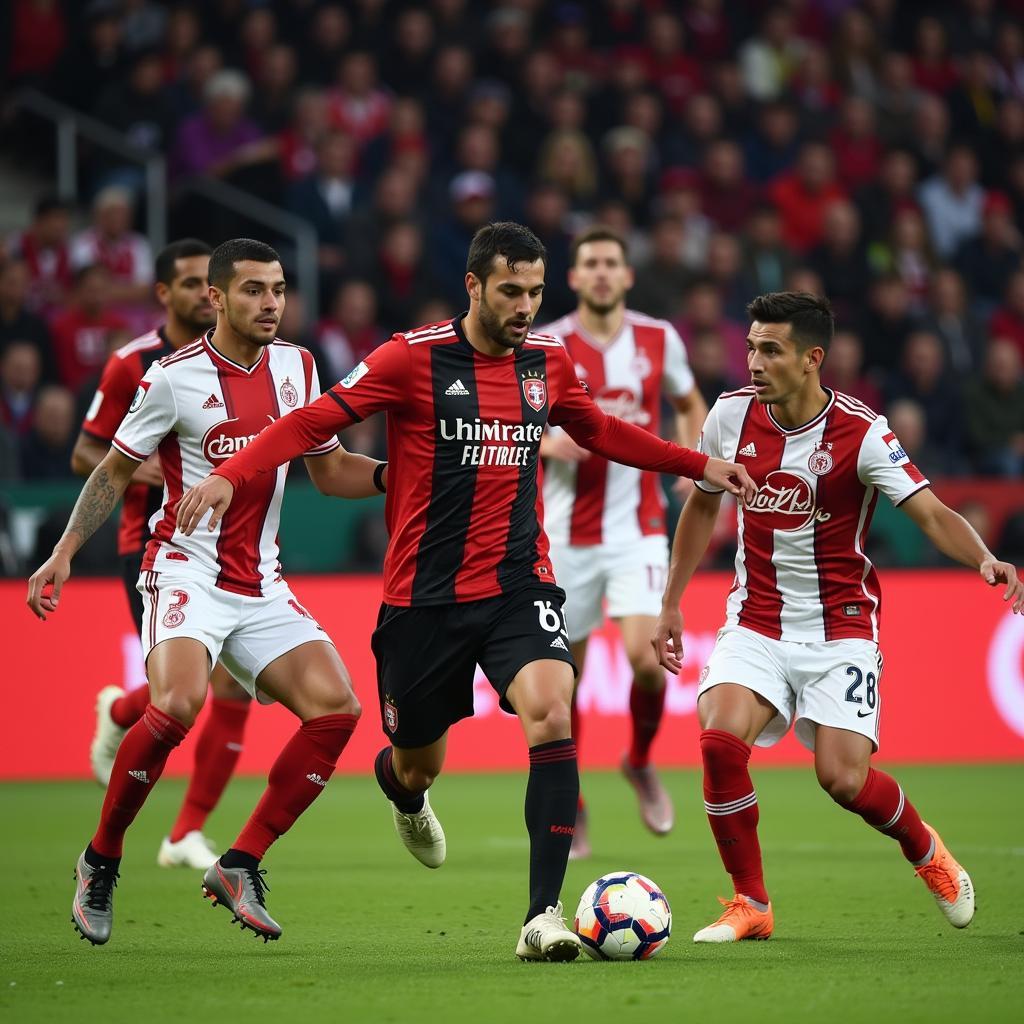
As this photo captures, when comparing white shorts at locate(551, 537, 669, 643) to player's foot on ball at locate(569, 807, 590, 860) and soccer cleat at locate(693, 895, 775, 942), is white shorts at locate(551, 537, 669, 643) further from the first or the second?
soccer cleat at locate(693, 895, 775, 942)

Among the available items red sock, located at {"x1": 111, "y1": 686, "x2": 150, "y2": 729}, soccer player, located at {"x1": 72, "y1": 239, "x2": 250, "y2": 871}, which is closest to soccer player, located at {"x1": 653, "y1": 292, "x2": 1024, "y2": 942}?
soccer player, located at {"x1": 72, "y1": 239, "x2": 250, "y2": 871}

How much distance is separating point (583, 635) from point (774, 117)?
33.6 ft

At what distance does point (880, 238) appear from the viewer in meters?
17.7

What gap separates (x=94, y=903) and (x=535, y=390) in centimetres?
230

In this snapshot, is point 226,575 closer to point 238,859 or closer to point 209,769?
point 238,859

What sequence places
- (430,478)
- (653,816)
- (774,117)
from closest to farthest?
(430,478) < (653,816) < (774,117)

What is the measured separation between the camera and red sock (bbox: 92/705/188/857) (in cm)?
626

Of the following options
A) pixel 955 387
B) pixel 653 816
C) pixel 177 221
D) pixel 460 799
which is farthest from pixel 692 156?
pixel 653 816

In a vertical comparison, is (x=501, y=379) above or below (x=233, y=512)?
above

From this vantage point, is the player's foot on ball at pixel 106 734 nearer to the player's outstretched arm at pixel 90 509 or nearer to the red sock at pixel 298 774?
the player's outstretched arm at pixel 90 509

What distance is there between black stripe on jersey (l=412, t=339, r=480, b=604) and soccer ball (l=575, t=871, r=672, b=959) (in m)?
1.13

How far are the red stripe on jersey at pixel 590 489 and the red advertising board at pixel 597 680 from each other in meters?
2.92

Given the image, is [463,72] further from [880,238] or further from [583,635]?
[583,635]

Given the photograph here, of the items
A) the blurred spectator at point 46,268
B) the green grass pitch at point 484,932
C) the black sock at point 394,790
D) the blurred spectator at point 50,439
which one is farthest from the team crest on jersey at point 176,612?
the blurred spectator at point 46,268
